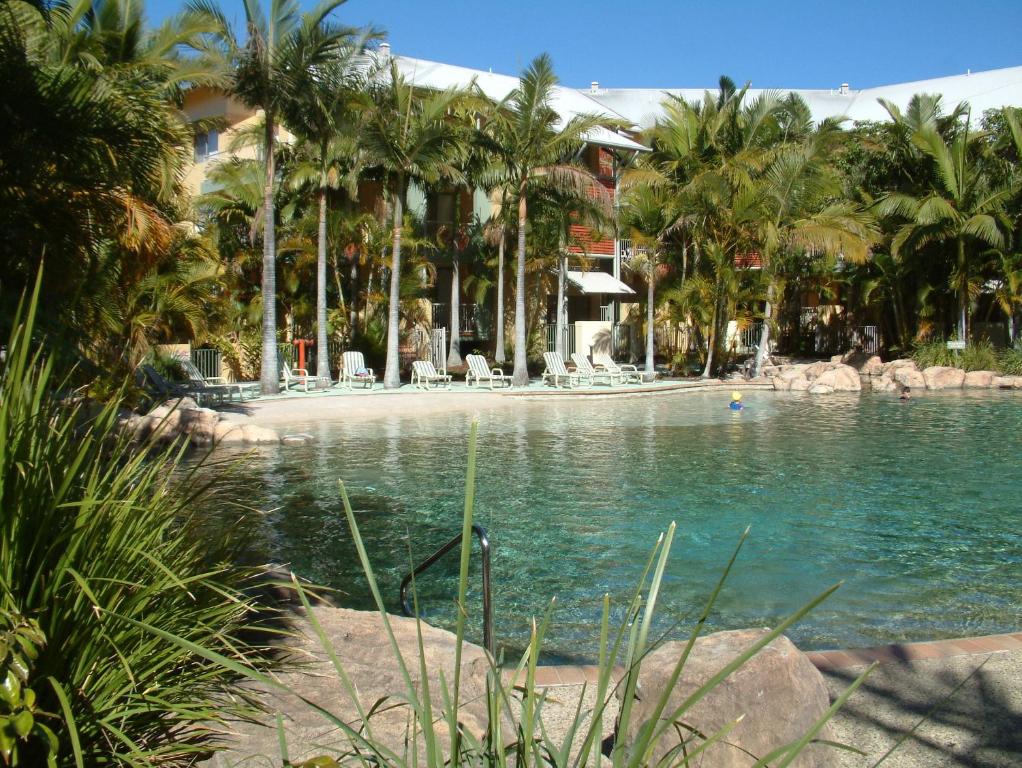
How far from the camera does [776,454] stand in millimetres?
13789

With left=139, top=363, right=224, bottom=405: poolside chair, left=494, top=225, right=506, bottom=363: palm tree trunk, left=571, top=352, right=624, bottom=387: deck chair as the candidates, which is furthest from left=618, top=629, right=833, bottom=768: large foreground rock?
left=494, top=225, right=506, bottom=363: palm tree trunk

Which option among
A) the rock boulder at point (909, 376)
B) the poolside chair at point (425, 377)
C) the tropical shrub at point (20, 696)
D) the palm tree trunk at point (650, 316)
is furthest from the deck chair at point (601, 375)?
the tropical shrub at point (20, 696)

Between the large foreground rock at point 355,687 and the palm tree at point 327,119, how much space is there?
17.8 m

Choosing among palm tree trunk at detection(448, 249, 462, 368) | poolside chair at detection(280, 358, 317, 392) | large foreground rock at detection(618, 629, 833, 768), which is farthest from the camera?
palm tree trunk at detection(448, 249, 462, 368)

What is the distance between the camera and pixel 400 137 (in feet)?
75.5

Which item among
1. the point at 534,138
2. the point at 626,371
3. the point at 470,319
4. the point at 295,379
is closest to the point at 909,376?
the point at 626,371

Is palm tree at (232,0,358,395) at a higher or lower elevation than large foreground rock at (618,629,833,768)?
higher

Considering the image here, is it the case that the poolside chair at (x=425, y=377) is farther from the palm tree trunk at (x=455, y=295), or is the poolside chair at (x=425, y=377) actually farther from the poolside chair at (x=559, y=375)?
the palm tree trunk at (x=455, y=295)

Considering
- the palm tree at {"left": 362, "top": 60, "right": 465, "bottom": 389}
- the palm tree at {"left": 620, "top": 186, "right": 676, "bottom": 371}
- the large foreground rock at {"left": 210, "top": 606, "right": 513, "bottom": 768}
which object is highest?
the palm tree at {"left": 362, "top": 60, "right": 465, "bottom": 389}

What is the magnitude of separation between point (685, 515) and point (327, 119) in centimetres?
1494

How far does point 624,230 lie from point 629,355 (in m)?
5.95

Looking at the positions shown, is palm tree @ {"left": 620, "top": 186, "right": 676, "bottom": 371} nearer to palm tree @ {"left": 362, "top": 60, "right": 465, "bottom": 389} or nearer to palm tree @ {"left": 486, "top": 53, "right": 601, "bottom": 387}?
palm tree @ {"left": 486, "top": 53, "right": 601, "bottom": 387}

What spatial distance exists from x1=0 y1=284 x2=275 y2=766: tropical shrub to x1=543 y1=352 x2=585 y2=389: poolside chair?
21.4m

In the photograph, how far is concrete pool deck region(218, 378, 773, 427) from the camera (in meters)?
18.0
